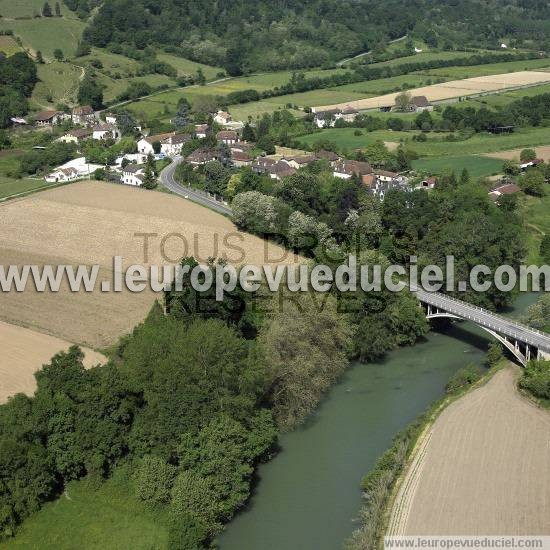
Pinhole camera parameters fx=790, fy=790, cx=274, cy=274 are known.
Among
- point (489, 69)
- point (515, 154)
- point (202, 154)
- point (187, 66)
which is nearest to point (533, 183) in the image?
point (515, 154)

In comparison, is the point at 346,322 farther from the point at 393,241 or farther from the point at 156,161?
the point at 156,161

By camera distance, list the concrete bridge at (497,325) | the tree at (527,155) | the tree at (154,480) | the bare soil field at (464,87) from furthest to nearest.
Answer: the bare soil field at (464,87)
the tree at (527,155)
the concrete bridge at (497,325)
the tree at (154,480)

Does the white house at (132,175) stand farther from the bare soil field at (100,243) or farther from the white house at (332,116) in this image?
the white house at (332,116)

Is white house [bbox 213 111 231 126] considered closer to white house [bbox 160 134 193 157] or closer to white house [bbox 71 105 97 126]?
white house [bbox 160 134 193 157]

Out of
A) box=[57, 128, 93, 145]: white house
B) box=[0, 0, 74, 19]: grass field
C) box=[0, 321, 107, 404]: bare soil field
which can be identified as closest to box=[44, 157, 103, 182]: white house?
box=[57, 128, 93, 145]: white house

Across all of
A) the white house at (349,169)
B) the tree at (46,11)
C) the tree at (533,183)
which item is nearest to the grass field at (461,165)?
the tree at (533,183)

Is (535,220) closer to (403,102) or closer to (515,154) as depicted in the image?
(515,154)
